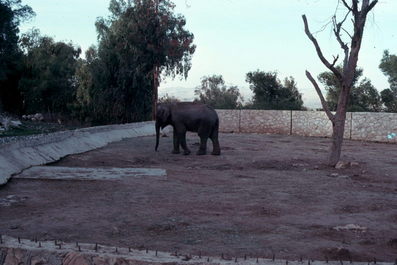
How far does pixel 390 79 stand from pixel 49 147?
114 feet

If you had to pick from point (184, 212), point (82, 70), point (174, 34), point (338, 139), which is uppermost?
point (174, 34)

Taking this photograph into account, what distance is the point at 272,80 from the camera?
45.2m

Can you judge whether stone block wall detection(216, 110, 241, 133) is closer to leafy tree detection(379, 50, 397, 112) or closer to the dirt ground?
leafy tree detection(379, 50, 397, 112)

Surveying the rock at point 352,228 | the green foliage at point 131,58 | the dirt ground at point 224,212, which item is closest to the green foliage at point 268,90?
the green foliage at point 131,58

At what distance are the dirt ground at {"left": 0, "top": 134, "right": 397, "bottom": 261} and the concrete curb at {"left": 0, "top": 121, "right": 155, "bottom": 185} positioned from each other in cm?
64

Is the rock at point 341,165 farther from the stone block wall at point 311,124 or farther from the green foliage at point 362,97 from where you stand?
the green foliage at point 362,97

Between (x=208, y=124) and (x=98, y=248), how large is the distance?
42.7ft

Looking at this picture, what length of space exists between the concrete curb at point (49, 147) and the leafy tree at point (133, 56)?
39.4 ft

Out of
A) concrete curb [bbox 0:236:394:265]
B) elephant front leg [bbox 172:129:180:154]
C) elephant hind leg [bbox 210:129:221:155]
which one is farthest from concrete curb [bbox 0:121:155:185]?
concrete curb [bbox 0:236:394:265]

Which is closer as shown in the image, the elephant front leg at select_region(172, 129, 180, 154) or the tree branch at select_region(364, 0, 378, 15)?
the tree branch at select_region(364, 0, 378, 15)

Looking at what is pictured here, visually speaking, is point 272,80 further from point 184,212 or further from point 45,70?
point 184,212

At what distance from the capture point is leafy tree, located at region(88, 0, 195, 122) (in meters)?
36.0

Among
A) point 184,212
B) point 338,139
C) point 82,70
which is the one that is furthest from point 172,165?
point 82,70

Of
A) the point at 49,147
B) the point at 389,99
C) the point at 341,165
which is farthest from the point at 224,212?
the point at 389,99
